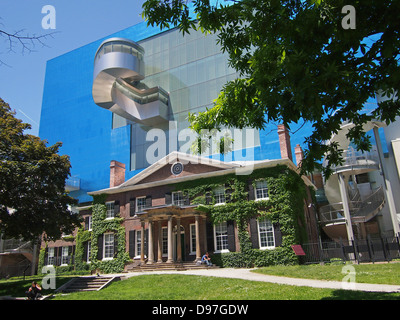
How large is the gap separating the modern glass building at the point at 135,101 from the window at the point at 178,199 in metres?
13.8

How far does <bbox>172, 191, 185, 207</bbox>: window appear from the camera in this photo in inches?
1076

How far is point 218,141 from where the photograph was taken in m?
9.40

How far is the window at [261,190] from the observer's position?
24672 mm

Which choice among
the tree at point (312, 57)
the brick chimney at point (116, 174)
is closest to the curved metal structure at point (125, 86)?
the brick chimney at point (116, 174)

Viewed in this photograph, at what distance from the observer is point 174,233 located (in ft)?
87.4

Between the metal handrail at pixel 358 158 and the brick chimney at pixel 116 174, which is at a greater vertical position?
the brick chimney at pixel 116 174

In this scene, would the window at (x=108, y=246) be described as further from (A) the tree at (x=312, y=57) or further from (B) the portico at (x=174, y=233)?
(A) the tree at (x=312, y=57)

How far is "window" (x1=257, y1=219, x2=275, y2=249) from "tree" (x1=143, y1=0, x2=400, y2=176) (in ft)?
55.8

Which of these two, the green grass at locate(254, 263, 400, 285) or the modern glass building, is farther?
the modern glass building

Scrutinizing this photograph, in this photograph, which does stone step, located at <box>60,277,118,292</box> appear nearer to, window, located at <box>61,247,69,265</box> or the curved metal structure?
window, located at <box>61,247,69,265</box>

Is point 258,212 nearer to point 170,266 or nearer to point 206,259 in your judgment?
point 206,259

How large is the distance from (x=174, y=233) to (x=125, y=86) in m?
23.8

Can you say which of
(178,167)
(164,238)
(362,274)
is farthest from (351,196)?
(164,238)

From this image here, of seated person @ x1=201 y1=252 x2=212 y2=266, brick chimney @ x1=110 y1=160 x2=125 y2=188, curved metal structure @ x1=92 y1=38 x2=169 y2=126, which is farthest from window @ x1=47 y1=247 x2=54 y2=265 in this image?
seated person @ x1=201 y1=252 x2=212 y2=266
